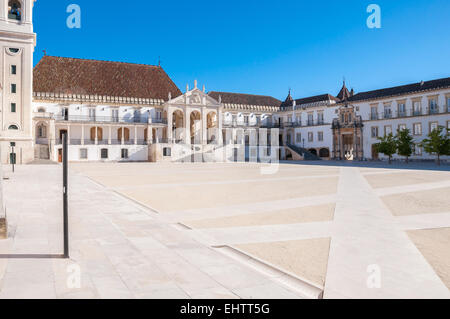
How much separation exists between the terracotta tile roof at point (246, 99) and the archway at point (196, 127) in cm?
678

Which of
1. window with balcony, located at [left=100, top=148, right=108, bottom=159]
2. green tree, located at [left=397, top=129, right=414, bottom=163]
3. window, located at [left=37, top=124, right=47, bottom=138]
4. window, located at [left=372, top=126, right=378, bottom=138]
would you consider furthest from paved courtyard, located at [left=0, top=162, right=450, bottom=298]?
Answer: window, located at [left=372, top=126, right=378, bottom=138]

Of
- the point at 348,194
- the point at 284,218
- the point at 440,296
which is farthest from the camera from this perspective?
the point at 348,194

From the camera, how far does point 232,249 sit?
17.9 ft

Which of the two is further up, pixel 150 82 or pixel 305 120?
pixel 150 82

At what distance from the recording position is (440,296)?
3633 mm

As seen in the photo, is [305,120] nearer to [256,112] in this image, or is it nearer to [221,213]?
[256,112]

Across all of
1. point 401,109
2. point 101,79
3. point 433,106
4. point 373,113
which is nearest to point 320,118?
point 373,113

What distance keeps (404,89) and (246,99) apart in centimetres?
2579

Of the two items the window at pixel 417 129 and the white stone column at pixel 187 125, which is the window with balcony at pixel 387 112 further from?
the white stone column at pixel 187 125

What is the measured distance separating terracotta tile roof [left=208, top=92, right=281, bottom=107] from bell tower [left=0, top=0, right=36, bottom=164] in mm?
31056

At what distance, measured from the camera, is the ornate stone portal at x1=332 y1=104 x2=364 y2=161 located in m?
51.3

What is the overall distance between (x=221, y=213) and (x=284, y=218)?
1571 mm

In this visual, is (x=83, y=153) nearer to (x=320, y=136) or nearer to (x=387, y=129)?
(x=320, y=136)
